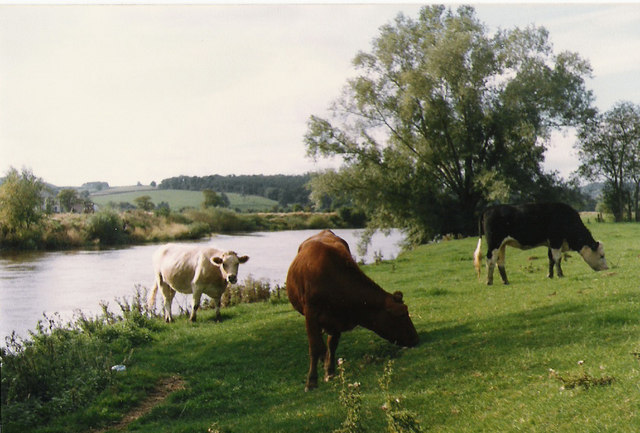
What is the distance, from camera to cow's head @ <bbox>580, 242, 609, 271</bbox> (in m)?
13.0

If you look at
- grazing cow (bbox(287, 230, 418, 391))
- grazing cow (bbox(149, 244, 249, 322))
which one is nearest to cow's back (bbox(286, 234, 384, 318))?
grazing cow (bbox(287, 230, 418, 391))

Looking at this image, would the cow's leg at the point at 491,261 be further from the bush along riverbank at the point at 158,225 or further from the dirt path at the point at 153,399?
the dirt path at the point at 153,399

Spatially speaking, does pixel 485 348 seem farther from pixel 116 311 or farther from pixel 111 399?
pixel 116 311

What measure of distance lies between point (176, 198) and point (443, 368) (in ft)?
30.8

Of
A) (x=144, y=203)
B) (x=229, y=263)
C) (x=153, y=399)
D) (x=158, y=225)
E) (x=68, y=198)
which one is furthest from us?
(x=158, y=225)

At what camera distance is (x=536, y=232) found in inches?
511

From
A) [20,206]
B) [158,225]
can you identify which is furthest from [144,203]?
[20,206]

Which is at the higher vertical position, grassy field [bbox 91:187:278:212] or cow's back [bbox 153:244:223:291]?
grassy field [bbox 91:187:278:212]

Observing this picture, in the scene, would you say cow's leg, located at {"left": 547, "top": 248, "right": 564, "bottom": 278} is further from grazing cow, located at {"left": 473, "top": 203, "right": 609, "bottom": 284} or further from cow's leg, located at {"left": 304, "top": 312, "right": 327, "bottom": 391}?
cow's leg, located at {"left": 304, "top": 312, "right": 327, "bottom": 391}

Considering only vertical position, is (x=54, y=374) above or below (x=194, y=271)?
below

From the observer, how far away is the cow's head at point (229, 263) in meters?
12.5

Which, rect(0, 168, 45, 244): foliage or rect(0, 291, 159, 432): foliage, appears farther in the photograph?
rect(0, 168, 45, 244): foliage

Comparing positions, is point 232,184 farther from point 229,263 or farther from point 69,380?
point 69,380

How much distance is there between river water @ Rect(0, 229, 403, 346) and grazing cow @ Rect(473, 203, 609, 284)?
15.5ft
